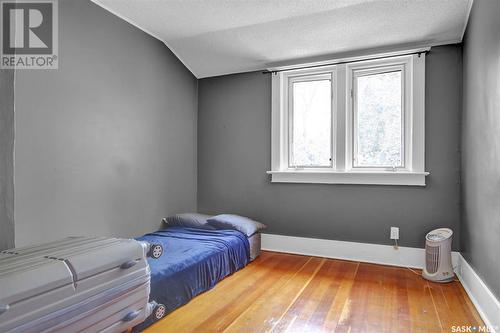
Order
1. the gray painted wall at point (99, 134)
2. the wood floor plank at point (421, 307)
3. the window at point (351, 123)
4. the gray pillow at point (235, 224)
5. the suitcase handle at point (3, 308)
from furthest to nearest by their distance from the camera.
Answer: the gray pillow at point (235, 224) < the window at point (351, 123) < the gray painted wall at point (99, 134) < the wood floor plank at point (421, 307) < the suitcase handle at point (3, 308)

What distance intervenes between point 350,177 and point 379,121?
2.09ft

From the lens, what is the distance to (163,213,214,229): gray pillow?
129 inches

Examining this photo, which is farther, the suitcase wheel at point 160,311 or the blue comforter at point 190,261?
the blue comforter at point 190,261

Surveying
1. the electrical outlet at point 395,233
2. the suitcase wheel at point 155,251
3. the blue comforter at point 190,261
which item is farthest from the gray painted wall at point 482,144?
the suitcase wheel at point 155,251

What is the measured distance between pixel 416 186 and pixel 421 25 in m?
1.44

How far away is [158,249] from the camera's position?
2.27 metres

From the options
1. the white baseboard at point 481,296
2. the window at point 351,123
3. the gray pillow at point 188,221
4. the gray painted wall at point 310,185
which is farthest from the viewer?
the gray pillow at point 188,221

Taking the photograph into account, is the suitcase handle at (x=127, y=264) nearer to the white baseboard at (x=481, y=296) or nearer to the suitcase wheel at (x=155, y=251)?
the suitcase wheel at (x=155, y=251)

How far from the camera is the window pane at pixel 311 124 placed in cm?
335

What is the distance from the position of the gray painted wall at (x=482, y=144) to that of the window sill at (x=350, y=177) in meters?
0.41

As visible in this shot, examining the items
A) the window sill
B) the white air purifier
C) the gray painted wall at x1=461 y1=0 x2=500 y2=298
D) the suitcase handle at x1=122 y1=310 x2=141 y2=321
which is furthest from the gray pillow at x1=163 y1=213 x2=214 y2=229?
the gray painted wall at x1=461 y1=0 x2=500 y2=298

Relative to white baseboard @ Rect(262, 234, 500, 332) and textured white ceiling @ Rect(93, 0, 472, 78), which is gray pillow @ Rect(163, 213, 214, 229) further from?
textured white ceiling @ Rect(93, 0, 472, 78)
